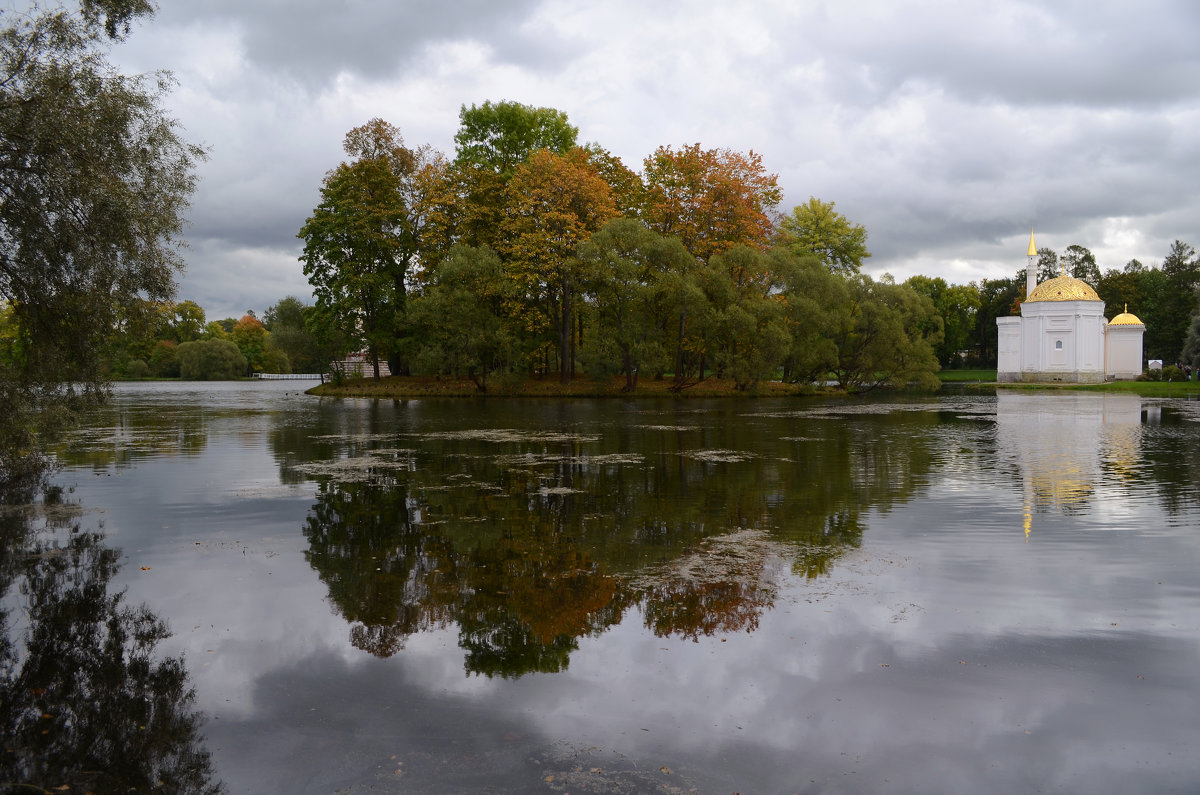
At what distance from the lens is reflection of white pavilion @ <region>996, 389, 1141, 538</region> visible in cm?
1484

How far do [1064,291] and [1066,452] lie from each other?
75878 mm

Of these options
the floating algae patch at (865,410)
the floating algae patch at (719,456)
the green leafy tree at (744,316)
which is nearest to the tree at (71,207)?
the floating algae patch at (719,456)

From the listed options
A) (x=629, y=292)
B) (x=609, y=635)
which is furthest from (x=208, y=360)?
(x=609, y=635)

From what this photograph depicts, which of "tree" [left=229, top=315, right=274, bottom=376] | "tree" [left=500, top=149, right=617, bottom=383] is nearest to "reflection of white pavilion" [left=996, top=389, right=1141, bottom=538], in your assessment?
"tree" [left=500, top=149, right=617, bottom=383]

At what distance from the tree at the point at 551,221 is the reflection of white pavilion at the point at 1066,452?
2752 centimetres

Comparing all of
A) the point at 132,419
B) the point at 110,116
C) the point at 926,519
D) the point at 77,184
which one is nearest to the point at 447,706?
the point at 926,519

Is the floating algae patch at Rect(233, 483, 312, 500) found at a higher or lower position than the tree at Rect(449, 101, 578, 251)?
lower

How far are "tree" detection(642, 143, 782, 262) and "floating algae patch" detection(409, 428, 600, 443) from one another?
105 feet

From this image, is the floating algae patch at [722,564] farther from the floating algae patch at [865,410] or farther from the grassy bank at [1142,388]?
the grassy bank at [1142,388]

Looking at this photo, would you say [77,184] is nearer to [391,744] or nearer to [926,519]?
[391,744]

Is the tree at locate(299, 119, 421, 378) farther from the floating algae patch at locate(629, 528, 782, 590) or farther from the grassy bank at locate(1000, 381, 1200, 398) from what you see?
the grassy bank at locate(1000, 381, 1200, 398)

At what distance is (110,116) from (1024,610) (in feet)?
53.2

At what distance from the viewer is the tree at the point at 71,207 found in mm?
13672

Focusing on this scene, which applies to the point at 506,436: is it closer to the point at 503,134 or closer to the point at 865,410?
the point at 865,410
